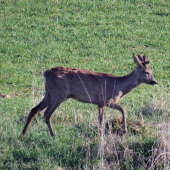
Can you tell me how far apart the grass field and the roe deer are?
33 centimetres

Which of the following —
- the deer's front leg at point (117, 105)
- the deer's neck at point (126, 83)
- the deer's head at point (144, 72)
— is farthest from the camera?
the deer's neck at point (126, 83)

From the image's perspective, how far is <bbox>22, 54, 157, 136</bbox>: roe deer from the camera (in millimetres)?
6286

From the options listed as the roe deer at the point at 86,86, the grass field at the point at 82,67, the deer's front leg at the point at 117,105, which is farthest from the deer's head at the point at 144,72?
the deer's front leg at the point at 117,105

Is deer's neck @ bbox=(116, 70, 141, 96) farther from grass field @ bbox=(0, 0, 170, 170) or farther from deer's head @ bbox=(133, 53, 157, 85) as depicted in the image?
grass field @ bbox=(0, 0, 170, 170)

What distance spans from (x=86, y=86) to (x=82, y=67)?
4397 mm

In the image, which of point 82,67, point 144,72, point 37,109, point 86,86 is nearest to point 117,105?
point 86,86

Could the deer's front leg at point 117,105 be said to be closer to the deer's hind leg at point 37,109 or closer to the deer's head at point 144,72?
the deer's head at point 144,72

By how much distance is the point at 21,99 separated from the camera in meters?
8.60

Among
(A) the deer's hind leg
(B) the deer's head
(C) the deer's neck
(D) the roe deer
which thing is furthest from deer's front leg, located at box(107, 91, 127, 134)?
(A) the deer's hind leg

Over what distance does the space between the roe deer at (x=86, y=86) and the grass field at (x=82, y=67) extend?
1.08 feet

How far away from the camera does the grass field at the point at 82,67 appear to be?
5.12 m

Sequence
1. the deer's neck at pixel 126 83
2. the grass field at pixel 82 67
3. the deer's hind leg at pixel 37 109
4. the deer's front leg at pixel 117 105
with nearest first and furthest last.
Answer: the grass field at pixel 82 67 → the deer's front leg at pixel 117 105 → the deer's hind leg at pixel 37 109 → the deer's neck at pixel 126 83

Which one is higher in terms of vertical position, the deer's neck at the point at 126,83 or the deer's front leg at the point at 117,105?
the deer's neck at the point at 126,83

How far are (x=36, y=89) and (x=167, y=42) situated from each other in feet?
19.5
